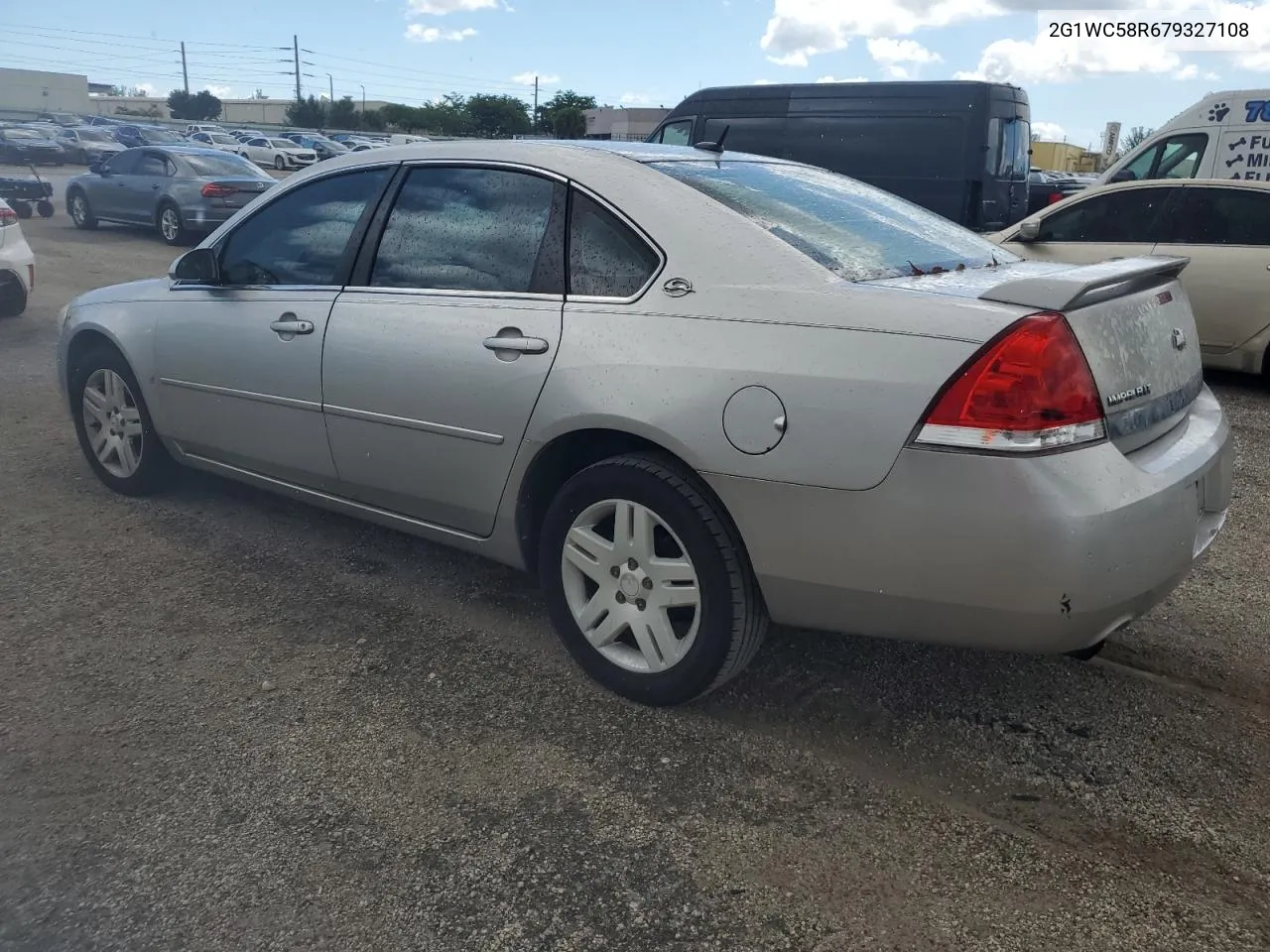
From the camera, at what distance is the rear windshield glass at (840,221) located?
119 inches

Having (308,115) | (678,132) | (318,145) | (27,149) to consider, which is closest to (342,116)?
(308,115)

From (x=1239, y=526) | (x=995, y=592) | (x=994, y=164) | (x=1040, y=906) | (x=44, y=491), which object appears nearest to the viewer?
(x=1040, y=906)

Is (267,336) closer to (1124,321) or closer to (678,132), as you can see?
(1124,321)

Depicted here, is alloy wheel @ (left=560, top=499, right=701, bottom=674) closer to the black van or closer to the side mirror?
the side mirror

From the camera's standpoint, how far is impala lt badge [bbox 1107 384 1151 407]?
2.57 meters

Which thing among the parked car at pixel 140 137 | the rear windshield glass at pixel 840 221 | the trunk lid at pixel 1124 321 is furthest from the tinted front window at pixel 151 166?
the parked car at pixel 140 137

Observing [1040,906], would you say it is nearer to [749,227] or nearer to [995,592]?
[995,592]

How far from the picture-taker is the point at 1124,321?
8.90 feet

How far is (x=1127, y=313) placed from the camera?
8.98ft

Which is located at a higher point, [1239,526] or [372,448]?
[372,448]

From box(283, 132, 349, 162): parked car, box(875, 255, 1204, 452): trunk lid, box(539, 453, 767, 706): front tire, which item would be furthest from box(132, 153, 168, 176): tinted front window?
box(283, 132, 349, 162): parked car

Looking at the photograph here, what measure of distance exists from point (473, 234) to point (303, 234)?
Result: 96 centimetres

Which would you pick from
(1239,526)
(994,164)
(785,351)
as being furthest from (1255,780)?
(994,164)

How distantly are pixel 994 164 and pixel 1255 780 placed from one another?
1044 cm
